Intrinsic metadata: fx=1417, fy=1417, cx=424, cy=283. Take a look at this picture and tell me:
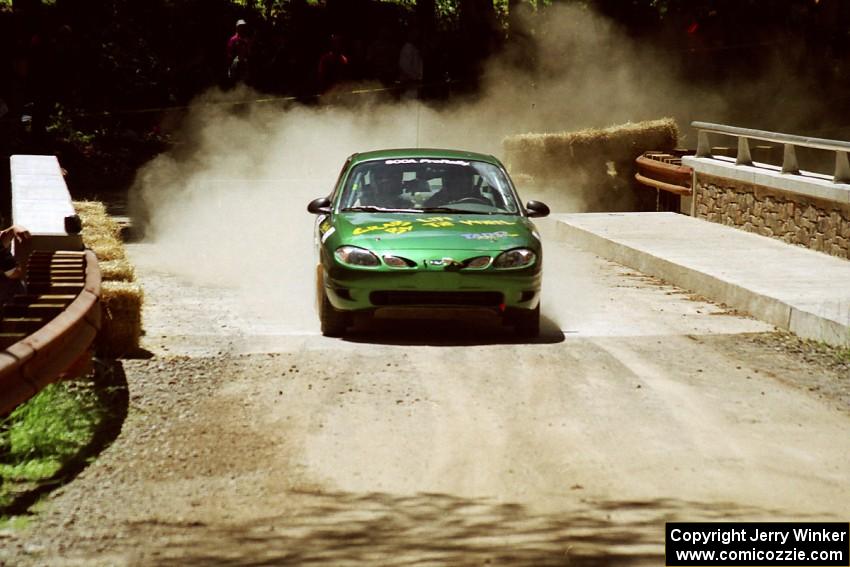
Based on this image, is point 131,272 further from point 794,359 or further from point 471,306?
point 794,359

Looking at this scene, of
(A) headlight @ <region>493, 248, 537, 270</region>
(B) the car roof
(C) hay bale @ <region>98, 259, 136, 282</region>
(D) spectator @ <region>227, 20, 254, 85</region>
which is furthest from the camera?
(D) spectator @ <region>227, 20, 254, 85</region>

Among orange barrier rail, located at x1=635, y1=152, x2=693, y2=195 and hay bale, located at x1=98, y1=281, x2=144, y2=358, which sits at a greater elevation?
hay bale, located at x1=98, y1=281, x2=144, y2=358

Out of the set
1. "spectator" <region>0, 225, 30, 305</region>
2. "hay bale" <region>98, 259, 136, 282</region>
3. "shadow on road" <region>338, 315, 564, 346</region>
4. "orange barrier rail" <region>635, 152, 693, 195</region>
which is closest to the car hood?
"shadow on road" <region>338, 315, 564, 346</region>

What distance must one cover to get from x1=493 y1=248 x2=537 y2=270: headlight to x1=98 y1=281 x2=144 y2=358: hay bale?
9.05ft

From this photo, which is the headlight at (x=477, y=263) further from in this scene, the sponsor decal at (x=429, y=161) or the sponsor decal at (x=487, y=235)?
the sponsor decal at (x=429, y=161)

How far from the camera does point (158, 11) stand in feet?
103

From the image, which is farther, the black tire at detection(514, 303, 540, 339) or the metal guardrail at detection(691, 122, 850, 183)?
the metal guardrail at detection(691, 122, 850, 183)

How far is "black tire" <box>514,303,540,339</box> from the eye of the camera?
11.1 meters

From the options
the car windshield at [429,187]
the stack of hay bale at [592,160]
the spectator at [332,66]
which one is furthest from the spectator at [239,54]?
the car windshield at [429,187]

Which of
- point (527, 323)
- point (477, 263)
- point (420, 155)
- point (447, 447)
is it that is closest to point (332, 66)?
point (420, 155)

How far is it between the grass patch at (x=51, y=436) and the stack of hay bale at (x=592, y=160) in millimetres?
14707

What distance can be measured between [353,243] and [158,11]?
21.7 meters

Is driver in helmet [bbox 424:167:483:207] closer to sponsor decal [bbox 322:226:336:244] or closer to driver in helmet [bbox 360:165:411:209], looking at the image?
driver in helmet [bbox 360:165:411:209]

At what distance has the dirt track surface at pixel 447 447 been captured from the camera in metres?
6.09
